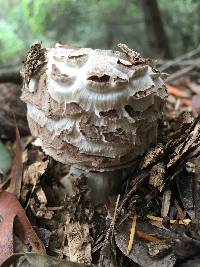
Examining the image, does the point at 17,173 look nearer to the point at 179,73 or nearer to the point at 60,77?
the point at 60,77

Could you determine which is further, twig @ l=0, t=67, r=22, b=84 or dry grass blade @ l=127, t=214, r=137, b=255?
twig @ l=0, t=67, r=22, b=84

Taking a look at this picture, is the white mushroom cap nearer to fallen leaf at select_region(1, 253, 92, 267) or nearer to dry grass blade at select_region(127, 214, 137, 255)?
dry grass blade at select_region(127, 214, 137, 255)

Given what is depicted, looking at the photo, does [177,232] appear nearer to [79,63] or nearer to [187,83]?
[79,63]

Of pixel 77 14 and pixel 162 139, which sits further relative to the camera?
pixel 77 14

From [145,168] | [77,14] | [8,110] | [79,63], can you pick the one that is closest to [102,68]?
[79,63]

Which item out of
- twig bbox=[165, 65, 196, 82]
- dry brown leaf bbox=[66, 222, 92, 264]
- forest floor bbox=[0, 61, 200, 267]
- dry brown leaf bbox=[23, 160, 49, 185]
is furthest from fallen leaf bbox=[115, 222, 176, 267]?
twig bbox=[165, 65, 196, 82]

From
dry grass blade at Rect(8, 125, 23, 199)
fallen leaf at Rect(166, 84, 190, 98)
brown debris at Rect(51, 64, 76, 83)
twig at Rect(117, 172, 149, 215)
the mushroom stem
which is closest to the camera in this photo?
brown debris at Rect(51, 64, 76, 83)

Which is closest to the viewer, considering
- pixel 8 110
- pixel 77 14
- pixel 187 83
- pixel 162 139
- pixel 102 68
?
pixel 102 68
